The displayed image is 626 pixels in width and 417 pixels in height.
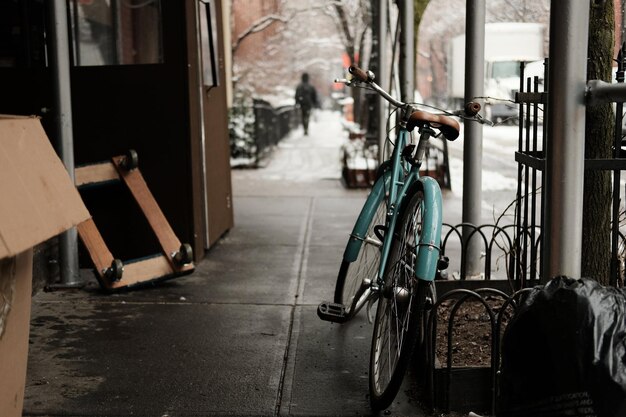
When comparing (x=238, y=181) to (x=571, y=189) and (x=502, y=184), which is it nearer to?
(x=502, y=184)

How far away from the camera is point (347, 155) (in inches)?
520

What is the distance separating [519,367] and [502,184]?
1049cm

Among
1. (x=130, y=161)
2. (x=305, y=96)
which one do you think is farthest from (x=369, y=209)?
(x=305, y=96)

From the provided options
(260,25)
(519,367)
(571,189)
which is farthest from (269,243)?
(260,25)

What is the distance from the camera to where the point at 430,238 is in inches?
137

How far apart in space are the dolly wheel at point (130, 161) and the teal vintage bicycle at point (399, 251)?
81.2 inches

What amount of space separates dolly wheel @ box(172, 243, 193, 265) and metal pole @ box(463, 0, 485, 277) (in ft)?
6.33

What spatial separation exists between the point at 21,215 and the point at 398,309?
6.47 feet

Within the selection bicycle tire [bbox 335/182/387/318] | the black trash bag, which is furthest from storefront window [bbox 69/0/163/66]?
the black trash bag

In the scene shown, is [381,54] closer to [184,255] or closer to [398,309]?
[184,255]

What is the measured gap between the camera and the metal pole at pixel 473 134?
18.6 ft

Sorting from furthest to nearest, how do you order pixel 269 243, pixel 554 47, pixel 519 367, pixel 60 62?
1. pixel 269 243
2. pixel 60 62
3. pixel 554 47
4. pixel 519 367

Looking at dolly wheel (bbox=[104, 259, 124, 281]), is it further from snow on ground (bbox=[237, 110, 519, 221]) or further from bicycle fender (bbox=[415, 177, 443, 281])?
snow on ground (bbox=[237, 110, 519, 221])

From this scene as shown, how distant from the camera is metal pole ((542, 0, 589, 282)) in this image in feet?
9.18
